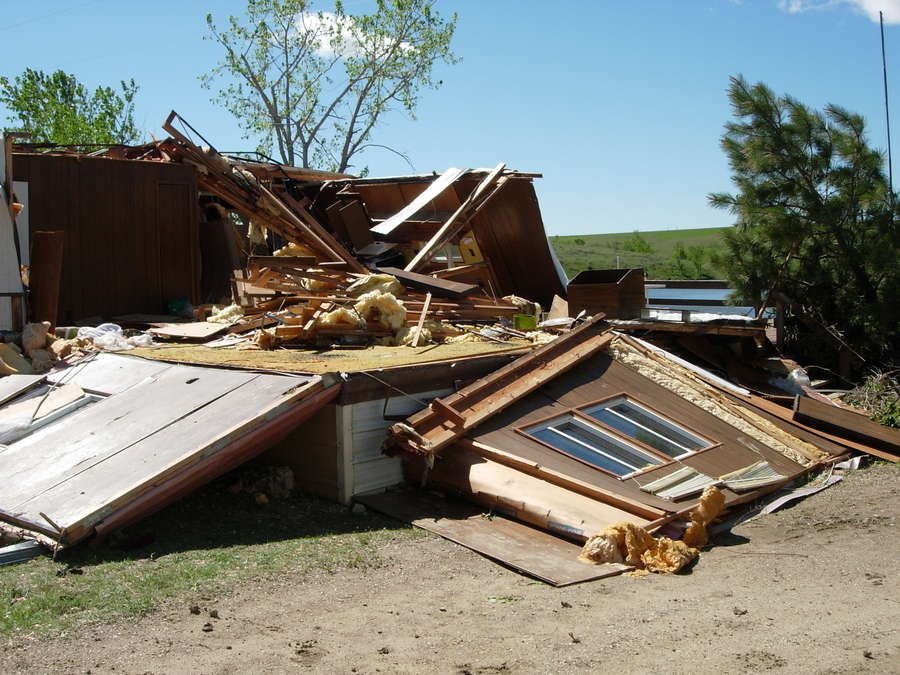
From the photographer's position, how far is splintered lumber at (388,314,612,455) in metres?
7.94

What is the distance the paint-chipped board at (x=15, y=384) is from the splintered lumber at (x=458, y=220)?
556cm

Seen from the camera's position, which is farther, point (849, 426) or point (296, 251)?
point (296, 251)

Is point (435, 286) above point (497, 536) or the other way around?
above

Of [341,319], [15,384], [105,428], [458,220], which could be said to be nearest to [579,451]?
[341,319]

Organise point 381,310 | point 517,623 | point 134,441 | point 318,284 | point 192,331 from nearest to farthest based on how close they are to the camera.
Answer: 1. point 517,623
2. point 134,441
3. point 381,310
4. point 192,331
5. point 318,284

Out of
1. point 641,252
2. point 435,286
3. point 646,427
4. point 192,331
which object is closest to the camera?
point 646,427

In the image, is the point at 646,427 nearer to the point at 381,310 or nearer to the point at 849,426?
the point at 849,426

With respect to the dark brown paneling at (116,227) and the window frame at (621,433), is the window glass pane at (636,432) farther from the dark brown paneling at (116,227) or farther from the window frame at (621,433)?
the dark brown paneling at (116,227)

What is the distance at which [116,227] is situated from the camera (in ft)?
45.2

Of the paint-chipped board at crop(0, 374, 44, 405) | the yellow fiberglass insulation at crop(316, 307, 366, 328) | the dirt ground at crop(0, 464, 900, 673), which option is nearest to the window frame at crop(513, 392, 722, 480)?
the dirt ground at crop(0, 464, 900, 673)

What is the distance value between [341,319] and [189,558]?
4182 mm

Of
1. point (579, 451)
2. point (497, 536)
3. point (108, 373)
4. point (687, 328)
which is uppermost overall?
point (687, 328)

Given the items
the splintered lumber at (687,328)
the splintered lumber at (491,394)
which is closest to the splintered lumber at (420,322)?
the splintered lumber at (491,394)

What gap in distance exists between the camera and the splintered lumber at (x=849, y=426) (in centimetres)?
977
